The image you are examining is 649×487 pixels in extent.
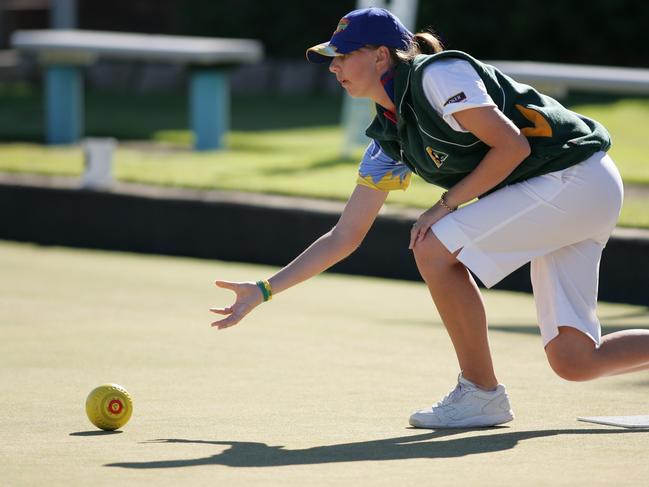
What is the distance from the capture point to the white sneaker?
14.6 feet

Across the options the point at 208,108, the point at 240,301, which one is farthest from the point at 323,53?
the point at 208,108

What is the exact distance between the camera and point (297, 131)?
14305 millimetres

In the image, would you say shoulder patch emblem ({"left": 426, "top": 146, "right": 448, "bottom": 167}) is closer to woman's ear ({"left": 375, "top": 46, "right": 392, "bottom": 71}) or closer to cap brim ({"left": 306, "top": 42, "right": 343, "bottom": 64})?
woman's ear ({"left": 375, "top": 46, "right": 392, "bottom": 71})

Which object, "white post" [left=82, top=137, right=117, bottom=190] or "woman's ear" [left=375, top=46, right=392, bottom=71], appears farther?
"white post" [left=82, top=137, right=117, bottom=190]

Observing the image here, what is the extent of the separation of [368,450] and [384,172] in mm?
1010

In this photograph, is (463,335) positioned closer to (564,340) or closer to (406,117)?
(564,340)

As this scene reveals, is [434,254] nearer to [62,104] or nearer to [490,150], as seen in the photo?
[490,150]

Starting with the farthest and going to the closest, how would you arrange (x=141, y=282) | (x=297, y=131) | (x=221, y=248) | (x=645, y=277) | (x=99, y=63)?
1. (x=99, y=63)
2. (x=297, y=131)
3. (x=221, y=248)
4. (x=141, y=282)
5. (x=645, y=277)

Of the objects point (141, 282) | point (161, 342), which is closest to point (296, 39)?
point (141, 282)

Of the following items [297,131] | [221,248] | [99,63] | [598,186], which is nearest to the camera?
[598,186]

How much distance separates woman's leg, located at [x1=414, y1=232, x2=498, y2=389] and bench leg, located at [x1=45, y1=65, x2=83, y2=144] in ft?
30.6

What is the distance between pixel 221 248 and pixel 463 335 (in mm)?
4749

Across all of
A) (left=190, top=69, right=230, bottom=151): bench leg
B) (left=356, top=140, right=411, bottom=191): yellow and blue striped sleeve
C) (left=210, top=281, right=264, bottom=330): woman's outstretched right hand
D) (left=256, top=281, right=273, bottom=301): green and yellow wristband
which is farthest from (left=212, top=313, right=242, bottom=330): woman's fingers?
(left=190, top=69, right=230, bottom=151): bench leg

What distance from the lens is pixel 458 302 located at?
436cm
